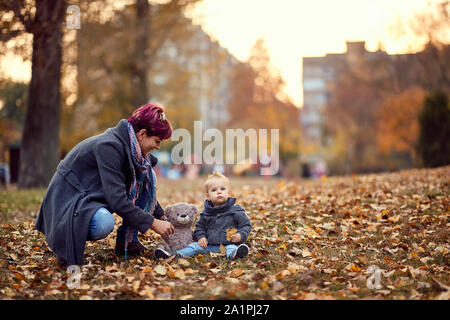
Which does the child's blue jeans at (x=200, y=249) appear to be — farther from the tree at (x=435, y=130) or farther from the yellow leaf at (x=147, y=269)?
the tree at (x=435, y=130)

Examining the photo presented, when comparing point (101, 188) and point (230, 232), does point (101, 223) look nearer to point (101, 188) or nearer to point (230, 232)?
point (101, 188)

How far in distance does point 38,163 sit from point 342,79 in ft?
114

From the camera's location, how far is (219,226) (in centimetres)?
549

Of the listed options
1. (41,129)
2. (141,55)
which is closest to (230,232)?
(41,129)

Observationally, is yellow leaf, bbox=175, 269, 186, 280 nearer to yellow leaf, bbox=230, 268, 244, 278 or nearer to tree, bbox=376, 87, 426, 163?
yellow leaf, bbox=230, 268, 244, 278

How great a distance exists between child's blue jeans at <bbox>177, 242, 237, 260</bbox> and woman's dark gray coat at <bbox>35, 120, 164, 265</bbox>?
759mm

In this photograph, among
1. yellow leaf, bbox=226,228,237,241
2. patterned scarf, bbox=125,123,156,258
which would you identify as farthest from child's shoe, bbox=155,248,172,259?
yellow leaf, bbox=226,228,237,241

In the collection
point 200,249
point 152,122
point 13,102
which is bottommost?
point 200,249

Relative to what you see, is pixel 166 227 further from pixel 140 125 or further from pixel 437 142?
pixel 437 142

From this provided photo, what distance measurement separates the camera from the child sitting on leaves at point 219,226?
17.6 ft

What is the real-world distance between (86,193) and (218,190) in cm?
134

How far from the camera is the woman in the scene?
476 cm
